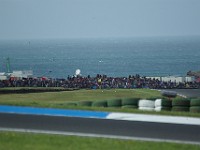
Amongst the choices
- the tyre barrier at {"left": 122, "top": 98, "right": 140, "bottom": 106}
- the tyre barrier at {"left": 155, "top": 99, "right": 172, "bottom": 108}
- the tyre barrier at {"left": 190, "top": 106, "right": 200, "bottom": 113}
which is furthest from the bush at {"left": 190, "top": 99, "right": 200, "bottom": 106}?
the tyre barrier at {"left": 122, "top": 98, "right": 140, "bottom": 106}

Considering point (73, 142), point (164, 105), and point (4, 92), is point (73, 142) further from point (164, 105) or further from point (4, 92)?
point (4, 92)

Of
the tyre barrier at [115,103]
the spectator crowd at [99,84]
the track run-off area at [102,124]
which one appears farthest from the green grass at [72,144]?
the spectator crowd at [99,84]

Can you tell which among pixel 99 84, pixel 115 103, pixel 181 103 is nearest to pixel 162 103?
pixel 181 103

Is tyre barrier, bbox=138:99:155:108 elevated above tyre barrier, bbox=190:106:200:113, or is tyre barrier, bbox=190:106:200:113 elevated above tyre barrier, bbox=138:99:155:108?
tyre barrier, bbox=138:99:155:108

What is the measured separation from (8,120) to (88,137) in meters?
3.60

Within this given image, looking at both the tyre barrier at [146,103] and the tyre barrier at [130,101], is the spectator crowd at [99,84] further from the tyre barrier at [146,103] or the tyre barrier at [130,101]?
the tyre barrier at [146,103]

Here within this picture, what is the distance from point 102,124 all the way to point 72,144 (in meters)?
2.78

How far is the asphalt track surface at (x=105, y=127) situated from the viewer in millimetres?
12562

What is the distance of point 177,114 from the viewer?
15969 mm

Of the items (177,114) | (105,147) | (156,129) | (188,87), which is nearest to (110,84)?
(188,87)

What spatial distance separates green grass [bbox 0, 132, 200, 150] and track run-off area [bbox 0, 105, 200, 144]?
0.64m

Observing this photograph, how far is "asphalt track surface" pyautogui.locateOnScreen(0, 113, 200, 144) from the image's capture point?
1256cm

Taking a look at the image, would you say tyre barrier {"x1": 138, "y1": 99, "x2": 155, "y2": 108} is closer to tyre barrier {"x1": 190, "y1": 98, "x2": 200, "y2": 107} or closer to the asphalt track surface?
tyre barrier {"x1": 190, "y1": 98, "x2": 200, "y2": 107}

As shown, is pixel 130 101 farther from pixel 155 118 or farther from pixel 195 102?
pixel 155 118
